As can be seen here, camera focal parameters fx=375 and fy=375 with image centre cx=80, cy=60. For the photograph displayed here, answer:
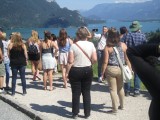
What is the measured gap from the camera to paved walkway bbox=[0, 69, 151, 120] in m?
7.73

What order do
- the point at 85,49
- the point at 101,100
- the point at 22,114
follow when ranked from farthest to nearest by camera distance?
1. the point at 101,100
2. the point at 22,114
3. the point at 85,49

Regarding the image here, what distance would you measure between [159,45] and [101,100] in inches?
275

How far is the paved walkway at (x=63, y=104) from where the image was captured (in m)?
7.73

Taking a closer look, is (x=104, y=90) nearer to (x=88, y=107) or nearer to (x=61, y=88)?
(x=61, y=88)

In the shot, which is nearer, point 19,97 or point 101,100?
point 101,100

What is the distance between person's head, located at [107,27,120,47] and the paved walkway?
149 centimetres

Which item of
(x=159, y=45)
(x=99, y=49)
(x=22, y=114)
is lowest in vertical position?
(x=22, y=114)

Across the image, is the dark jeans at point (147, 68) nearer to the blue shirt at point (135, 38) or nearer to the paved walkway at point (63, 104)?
the paved walkway at point (63, 104)

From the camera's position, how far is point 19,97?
33.0ft

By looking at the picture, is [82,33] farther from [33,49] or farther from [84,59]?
[33,49]

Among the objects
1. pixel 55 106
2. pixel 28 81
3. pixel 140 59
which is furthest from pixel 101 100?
pixel 140 59

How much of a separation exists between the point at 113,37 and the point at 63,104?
241 cm

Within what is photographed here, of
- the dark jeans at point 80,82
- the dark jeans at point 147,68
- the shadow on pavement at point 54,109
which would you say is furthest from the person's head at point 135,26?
the dark jeans at point 147,68

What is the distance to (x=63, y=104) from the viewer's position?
901 centimetres
